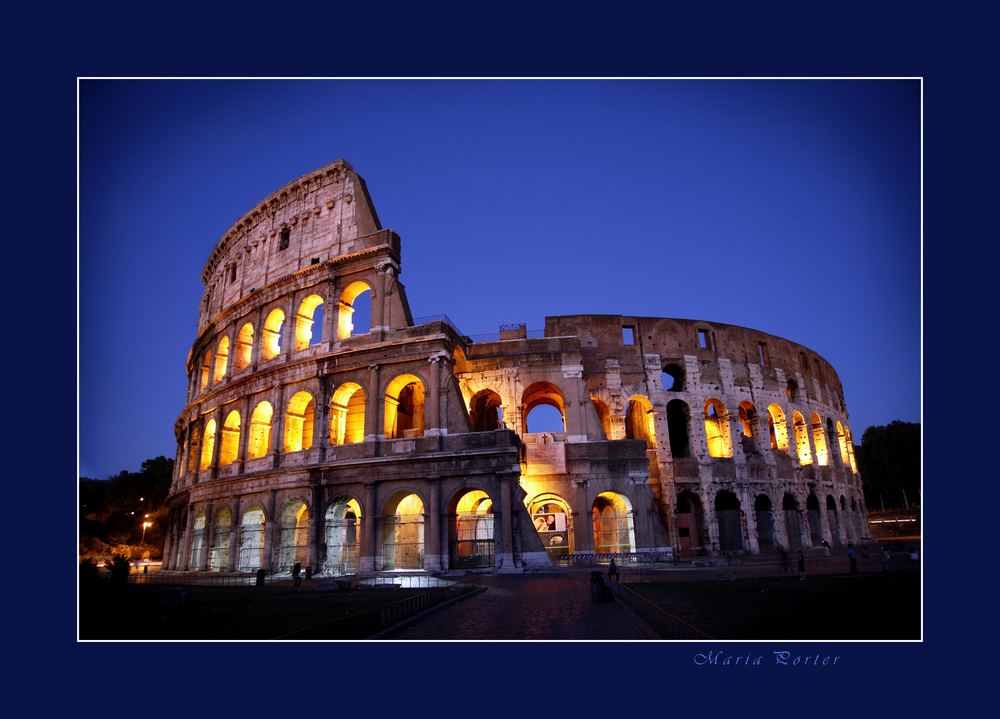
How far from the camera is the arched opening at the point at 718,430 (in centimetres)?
2873

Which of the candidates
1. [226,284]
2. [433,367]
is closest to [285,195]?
[226,284]

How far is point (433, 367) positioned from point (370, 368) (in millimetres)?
2644

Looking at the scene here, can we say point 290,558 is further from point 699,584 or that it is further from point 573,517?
point 699,584

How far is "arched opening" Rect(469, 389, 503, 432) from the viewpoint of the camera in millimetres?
27141

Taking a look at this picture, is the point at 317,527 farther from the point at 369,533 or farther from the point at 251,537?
the point at 251,537

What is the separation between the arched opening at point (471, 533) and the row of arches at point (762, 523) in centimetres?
881

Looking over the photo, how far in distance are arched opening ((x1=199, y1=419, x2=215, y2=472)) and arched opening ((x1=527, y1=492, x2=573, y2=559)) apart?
15.2m

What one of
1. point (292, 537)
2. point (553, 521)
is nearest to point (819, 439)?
point (553, 521)

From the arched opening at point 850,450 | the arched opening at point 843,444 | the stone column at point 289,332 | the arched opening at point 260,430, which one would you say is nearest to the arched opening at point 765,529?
the arched opening at point 843,444

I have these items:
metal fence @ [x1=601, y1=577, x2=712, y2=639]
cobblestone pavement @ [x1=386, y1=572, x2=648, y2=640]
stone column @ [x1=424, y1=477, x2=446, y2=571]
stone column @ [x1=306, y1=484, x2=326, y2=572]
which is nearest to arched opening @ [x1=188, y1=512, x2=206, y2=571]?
stone column @ [x1=306, y1=484, x2=326, y2=572]

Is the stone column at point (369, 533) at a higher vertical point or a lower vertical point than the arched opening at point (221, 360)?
lower

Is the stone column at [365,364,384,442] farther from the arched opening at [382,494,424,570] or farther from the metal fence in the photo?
the metal fence

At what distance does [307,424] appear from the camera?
86.5ft

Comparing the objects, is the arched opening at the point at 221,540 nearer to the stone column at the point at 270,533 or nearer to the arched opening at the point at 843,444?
the stone column at the point at 270,533
